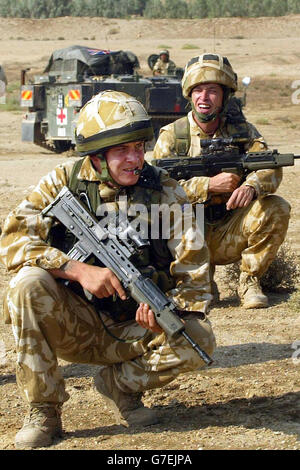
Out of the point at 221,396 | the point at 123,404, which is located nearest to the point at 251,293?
the point at 221,396

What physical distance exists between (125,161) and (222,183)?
2097 millimetres

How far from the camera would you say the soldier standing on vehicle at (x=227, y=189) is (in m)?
6.07

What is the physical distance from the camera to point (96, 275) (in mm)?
3975

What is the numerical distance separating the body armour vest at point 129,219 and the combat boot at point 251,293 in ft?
6.96

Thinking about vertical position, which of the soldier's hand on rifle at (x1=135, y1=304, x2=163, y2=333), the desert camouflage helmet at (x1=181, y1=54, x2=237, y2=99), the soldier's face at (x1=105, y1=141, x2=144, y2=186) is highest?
the desert camouflage helmet at (x1=181, y1=54, x2=237, y2=99)

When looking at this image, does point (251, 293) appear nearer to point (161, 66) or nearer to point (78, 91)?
point (78, 91)

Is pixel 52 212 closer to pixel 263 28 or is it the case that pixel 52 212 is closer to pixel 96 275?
pixel 96 275

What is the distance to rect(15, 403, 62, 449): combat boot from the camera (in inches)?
154

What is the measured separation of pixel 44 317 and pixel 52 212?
45cm

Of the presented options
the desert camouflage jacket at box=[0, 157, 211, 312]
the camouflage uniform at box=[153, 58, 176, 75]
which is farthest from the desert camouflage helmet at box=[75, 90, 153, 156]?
the camouflage uniform at box=[153, 58, 176, 75]

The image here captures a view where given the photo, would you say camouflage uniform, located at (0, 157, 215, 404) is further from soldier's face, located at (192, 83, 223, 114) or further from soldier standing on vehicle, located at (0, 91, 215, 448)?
soldier's face, located at (192, 83, 223, 114)

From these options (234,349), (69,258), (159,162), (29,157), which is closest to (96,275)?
(69,258)

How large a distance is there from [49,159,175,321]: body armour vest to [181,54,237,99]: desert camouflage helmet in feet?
6.28

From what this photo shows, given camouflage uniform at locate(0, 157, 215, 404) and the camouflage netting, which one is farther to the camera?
the camouflage netting
